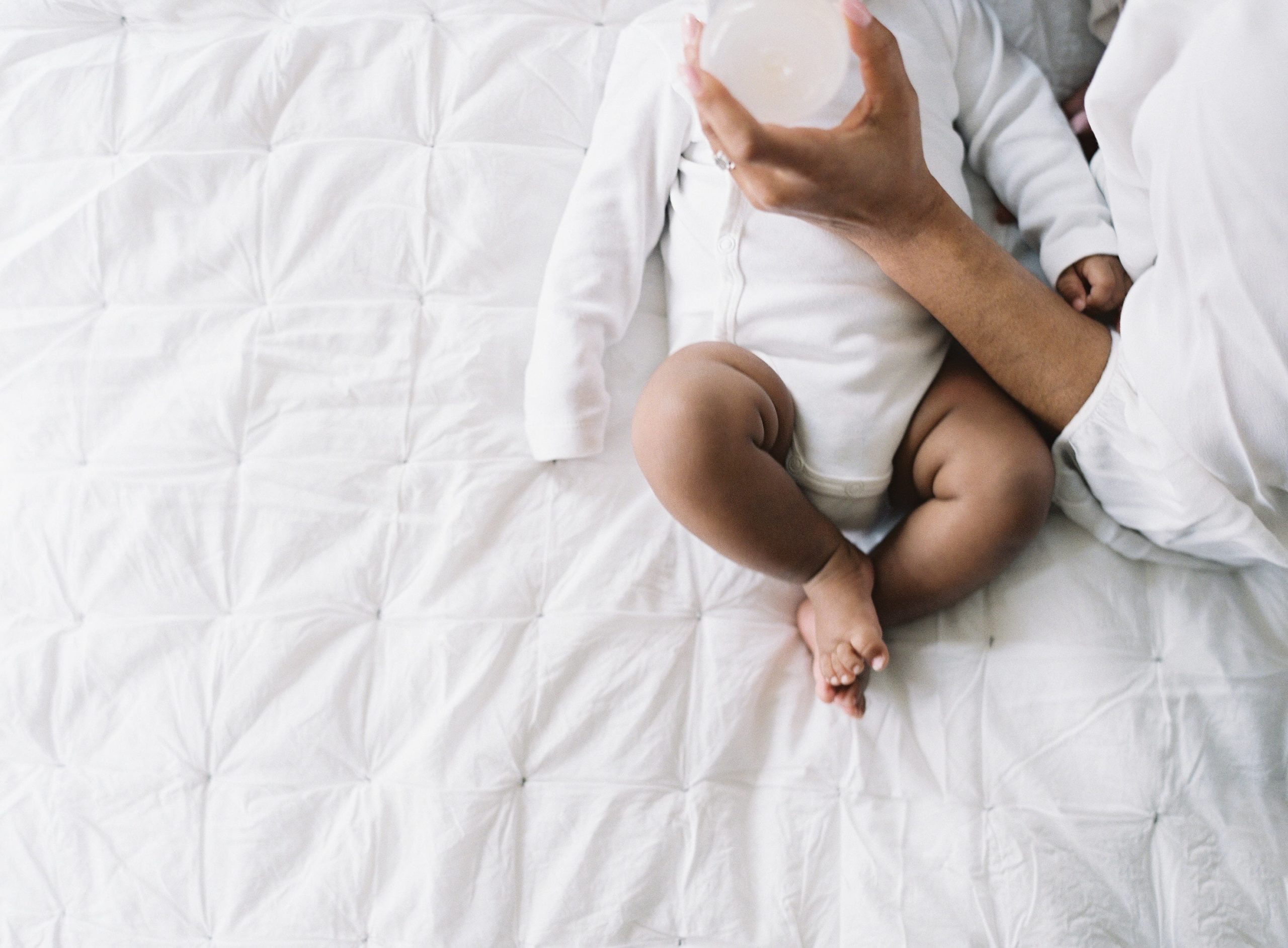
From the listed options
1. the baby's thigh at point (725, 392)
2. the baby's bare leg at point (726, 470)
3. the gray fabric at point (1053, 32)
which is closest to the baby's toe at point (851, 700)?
the baby's bare leg at point (726, 470)

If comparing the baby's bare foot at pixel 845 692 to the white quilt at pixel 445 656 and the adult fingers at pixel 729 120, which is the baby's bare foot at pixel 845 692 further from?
the adult fingers at pixel 729 120

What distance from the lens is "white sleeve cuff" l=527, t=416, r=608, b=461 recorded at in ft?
2.89

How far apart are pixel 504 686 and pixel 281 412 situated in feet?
1.24

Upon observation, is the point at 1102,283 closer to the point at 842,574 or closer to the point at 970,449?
the point at 970,449

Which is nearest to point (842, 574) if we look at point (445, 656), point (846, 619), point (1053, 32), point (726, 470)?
point (846, 619)

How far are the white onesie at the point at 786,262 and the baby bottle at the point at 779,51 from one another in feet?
0.76

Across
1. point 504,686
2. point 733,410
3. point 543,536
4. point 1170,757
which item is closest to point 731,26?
→ point 733,410

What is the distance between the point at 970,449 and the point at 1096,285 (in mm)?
218

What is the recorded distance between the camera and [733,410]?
80 cm

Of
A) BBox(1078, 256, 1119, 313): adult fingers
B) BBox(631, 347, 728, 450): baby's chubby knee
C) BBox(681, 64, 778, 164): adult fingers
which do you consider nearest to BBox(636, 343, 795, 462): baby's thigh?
BBox(631, 347, 728, 450): baby's chubby knee

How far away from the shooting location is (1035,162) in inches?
37.2

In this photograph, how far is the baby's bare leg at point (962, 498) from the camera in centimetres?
81

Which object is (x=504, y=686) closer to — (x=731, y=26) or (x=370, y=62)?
(x=731, y=26)

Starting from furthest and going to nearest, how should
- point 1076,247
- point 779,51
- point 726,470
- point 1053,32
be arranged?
point 1053,32, point 1076,247, point 726,470, point 779,51
